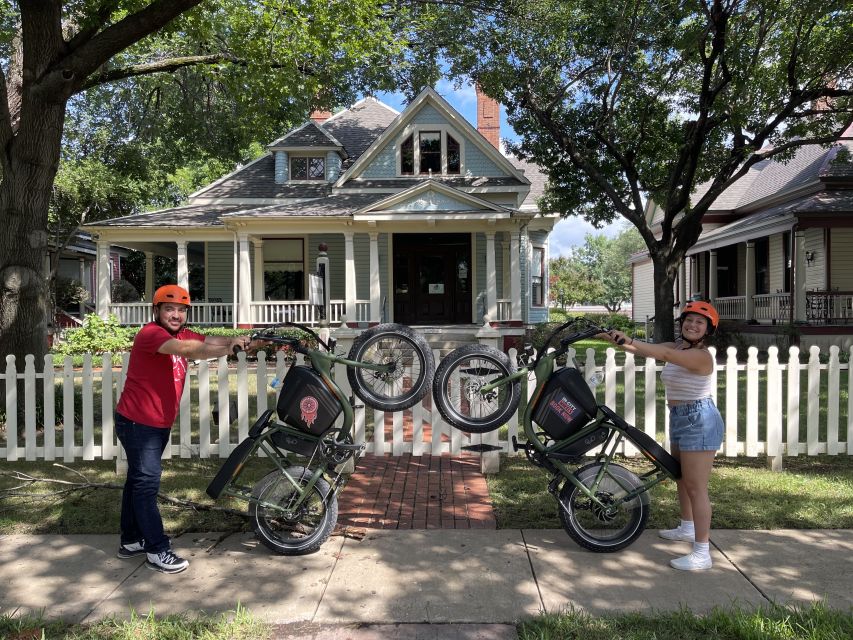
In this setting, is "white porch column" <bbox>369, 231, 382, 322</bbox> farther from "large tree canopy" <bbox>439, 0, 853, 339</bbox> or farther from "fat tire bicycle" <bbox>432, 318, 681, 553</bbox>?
"fat tire bicycle" <bbox>432, 318, 681, 553</bbox>

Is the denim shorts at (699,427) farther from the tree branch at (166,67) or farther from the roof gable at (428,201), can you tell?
the roof gable at (428,201)

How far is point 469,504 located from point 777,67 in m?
14.3

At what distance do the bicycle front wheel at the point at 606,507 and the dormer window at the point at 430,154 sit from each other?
16.3m

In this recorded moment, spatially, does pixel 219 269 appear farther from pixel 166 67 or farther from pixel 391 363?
pixel 391 363

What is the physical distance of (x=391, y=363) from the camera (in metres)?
4.55

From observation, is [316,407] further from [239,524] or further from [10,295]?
[10,295]

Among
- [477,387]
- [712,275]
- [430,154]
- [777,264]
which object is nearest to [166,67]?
[477,387]

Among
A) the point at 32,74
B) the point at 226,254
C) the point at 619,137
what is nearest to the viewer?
the point at 32,74

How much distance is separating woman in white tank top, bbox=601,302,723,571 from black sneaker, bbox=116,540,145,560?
137 inches

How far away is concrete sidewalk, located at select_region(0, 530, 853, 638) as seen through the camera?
3.38 metres

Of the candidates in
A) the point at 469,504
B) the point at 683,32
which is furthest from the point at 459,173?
the point at 469,504

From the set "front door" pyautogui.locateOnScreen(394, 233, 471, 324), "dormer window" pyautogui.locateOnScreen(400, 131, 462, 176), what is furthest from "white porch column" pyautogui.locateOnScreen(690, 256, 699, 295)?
"dormer window" pyautogui.locateOnScreen(400, 131, 462, 176)

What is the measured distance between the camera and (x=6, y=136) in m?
7.74

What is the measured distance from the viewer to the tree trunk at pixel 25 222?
750cm
